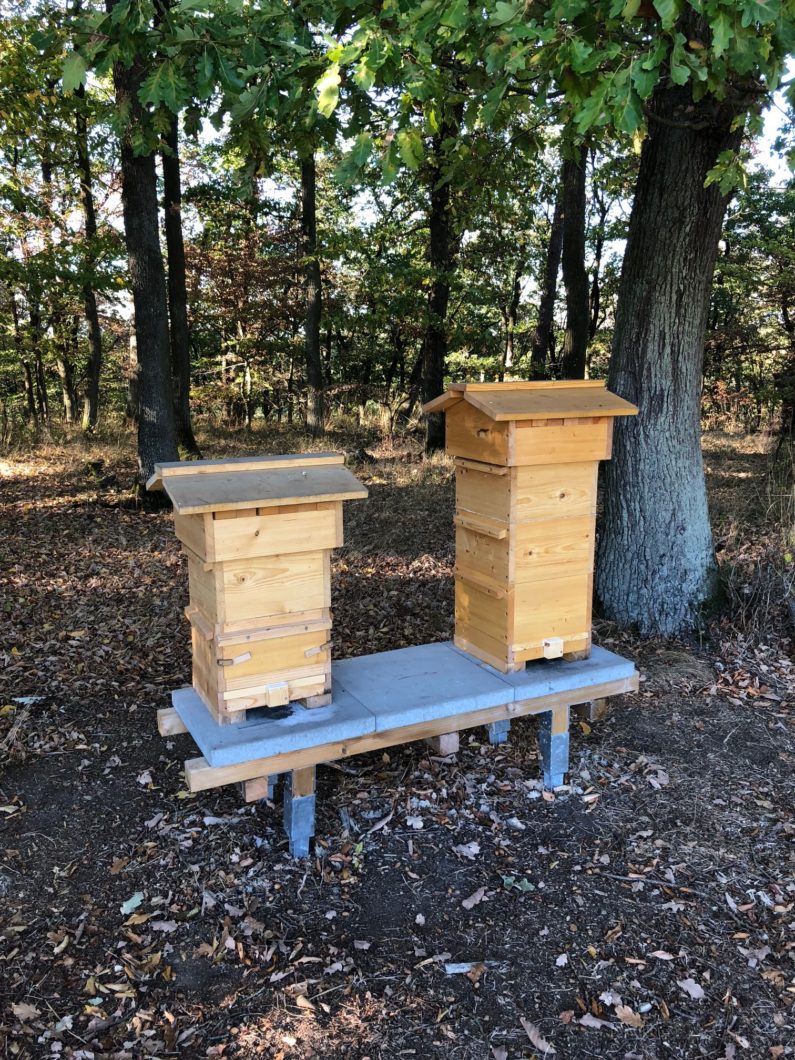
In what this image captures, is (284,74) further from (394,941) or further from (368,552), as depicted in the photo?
(368,552)

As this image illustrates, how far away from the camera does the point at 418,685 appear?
362 centimetres

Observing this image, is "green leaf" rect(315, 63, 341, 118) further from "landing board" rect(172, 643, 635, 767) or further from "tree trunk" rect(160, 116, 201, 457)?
"tree trunk" rect(160, 116, 201, 457)

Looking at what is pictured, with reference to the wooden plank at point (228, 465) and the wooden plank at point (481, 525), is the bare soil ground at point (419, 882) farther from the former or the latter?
the wooden plank at point (228, 465)

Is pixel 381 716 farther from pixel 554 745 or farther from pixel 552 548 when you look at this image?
pixel 552 548

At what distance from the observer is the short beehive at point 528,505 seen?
3.48m

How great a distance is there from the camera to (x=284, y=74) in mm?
3443

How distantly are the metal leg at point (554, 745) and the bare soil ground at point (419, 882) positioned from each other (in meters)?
0.10

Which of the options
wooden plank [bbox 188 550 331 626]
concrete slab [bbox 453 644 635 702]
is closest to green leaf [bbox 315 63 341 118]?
wooden plank [bbox 188 550 331 626]

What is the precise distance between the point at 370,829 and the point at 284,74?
3.50m

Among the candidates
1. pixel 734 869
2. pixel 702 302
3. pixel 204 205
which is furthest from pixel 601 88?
pixel 204 205

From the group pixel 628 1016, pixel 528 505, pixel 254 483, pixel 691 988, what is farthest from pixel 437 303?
pixel 628 1016

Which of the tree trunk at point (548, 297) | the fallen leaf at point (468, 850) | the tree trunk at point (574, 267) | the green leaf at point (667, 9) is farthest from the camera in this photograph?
the tree trunk at point (548, 297)

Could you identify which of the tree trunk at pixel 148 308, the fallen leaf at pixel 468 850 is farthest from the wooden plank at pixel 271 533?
the tree trunk at pixel 148 308

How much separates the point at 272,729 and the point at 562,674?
4.79 feet
